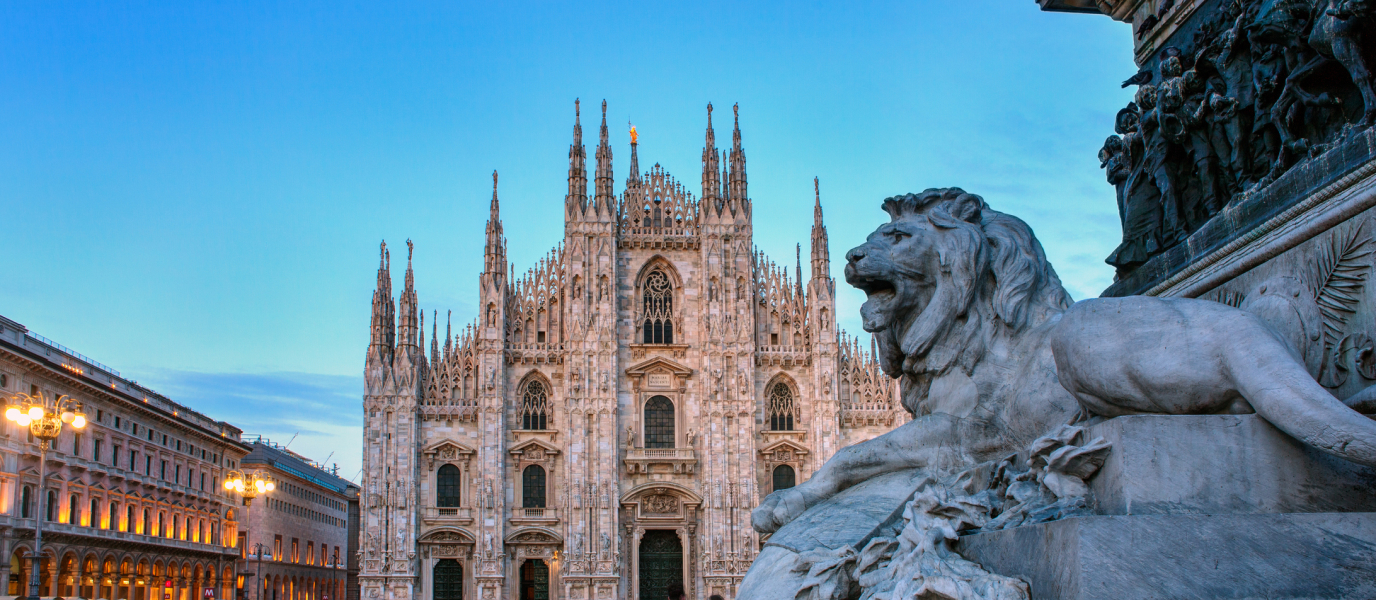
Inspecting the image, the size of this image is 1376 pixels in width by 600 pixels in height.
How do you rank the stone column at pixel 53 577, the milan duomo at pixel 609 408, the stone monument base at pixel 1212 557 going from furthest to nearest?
the stone column at pixel 53 577
the milan duomo at pixel 609 408
the stone monument base at pixel 1212 557

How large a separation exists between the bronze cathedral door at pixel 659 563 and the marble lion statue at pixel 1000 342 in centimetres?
2680

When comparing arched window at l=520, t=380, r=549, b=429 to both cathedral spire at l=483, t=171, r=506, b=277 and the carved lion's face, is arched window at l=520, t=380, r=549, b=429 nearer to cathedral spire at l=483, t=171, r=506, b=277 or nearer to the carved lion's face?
cathedral spire at l=483, t=171, r=506, b=277

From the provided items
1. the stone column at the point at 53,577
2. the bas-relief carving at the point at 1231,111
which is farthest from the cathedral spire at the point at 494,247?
the bas-relief carving at the point at 1231,111

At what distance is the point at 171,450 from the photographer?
42.1 meters

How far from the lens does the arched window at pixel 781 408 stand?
101 feet

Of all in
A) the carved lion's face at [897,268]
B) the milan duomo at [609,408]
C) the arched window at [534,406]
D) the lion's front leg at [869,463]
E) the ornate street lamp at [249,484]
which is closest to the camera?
the lion's front leg at [869,463]

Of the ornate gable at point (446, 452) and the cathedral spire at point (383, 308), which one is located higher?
the cathedral spire at point (383, 308)

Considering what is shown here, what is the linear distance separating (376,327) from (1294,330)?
2956 centimetres

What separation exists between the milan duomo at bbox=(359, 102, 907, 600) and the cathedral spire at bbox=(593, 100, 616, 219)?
5cm

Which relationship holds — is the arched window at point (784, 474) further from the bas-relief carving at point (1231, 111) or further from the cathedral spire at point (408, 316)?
the bas-relief carving at point (1231, 111)

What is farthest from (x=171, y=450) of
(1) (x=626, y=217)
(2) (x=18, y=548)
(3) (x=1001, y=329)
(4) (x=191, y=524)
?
(3) (x=1001, y=329)

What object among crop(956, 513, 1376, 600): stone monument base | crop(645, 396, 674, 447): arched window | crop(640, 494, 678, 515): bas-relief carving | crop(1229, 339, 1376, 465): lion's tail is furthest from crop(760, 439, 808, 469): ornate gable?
crop(956, 513, 1376, 600): stone monument base

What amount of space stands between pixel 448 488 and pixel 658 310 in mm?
7216

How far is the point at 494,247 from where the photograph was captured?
3072 cm
